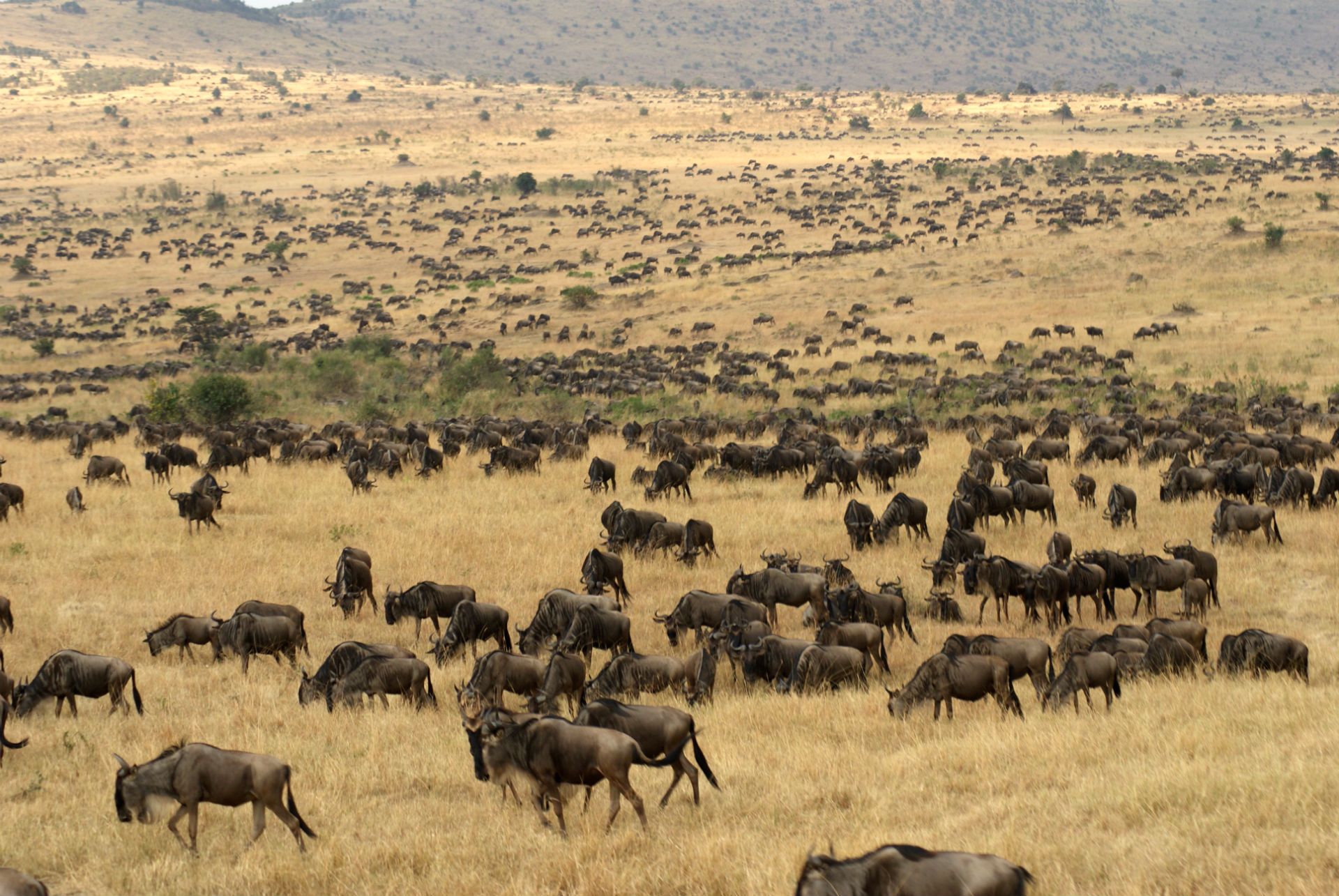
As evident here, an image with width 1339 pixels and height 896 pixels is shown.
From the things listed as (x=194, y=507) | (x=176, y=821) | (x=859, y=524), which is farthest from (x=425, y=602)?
(x=194, y=507)

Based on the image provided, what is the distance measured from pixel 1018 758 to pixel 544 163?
336 ft

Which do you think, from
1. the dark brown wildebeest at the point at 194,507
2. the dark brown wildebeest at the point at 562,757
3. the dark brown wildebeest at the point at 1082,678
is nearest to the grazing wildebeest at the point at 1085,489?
the dark brown wildebeest at the point at 1082,678

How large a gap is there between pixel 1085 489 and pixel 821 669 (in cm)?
1052

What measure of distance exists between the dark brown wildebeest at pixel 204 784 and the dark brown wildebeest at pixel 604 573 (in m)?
7.38

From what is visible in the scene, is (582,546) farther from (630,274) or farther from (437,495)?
(630,274)

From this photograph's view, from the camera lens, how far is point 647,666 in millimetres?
11531

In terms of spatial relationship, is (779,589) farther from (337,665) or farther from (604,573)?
(337,665)

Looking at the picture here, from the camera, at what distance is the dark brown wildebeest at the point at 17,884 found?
626cm

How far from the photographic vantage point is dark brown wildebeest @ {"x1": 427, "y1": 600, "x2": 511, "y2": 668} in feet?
43.9

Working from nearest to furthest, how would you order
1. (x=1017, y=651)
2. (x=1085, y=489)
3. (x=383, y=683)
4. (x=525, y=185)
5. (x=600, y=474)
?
(x=383, y=683) → (x=1017, y=651) → (x=1085, y=489) → (x=600, y=474) → (x=525, y=185)

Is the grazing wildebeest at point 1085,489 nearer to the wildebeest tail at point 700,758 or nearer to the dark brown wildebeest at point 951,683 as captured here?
the dark brown wildebeest at point 951,683

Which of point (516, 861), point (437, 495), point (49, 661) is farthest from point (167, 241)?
point (516, 861)

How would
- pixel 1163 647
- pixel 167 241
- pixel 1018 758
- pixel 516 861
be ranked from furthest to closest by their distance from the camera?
pixel 167 241 → pixel 1163 647 → pixel 1018 758 → pixel 516 861

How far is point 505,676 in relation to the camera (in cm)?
1134
